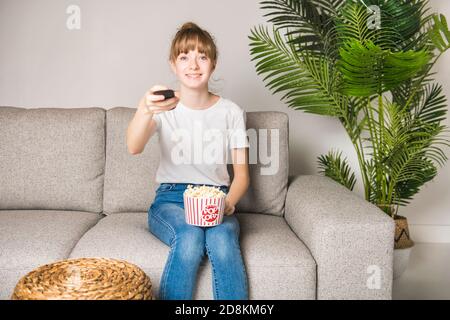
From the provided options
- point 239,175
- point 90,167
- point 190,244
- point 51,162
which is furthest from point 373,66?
point 51,162

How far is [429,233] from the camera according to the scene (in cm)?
322

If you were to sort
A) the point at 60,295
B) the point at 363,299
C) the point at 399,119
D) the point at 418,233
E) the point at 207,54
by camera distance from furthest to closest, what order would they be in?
the point at 418,233
the point at 399,119
the point at 207,54
the point at 363,299
the point at 60,295

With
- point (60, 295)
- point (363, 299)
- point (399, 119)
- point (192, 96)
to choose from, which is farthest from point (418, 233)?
point (60, 295)

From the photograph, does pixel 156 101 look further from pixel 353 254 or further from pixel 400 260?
pixel 400 260

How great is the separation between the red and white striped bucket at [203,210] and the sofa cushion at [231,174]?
527mm

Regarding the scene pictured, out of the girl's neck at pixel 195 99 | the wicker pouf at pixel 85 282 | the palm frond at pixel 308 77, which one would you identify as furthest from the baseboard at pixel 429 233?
the wicker pouf at pixel 85 282

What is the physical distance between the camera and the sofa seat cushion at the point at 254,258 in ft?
5.58

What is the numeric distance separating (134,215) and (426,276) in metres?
1.54

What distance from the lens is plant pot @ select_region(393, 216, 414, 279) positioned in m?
2.59

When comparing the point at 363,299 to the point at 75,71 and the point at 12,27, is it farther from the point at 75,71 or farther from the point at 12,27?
the point at 12,27

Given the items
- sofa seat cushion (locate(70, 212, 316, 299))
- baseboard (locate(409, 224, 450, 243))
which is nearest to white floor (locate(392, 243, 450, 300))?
baseboard (locate(409, 224, 450, 243))

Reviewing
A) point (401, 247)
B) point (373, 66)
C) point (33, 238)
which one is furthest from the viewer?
point (401, 247)

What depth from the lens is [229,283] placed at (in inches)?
63.7

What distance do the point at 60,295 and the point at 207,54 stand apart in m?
1.02
